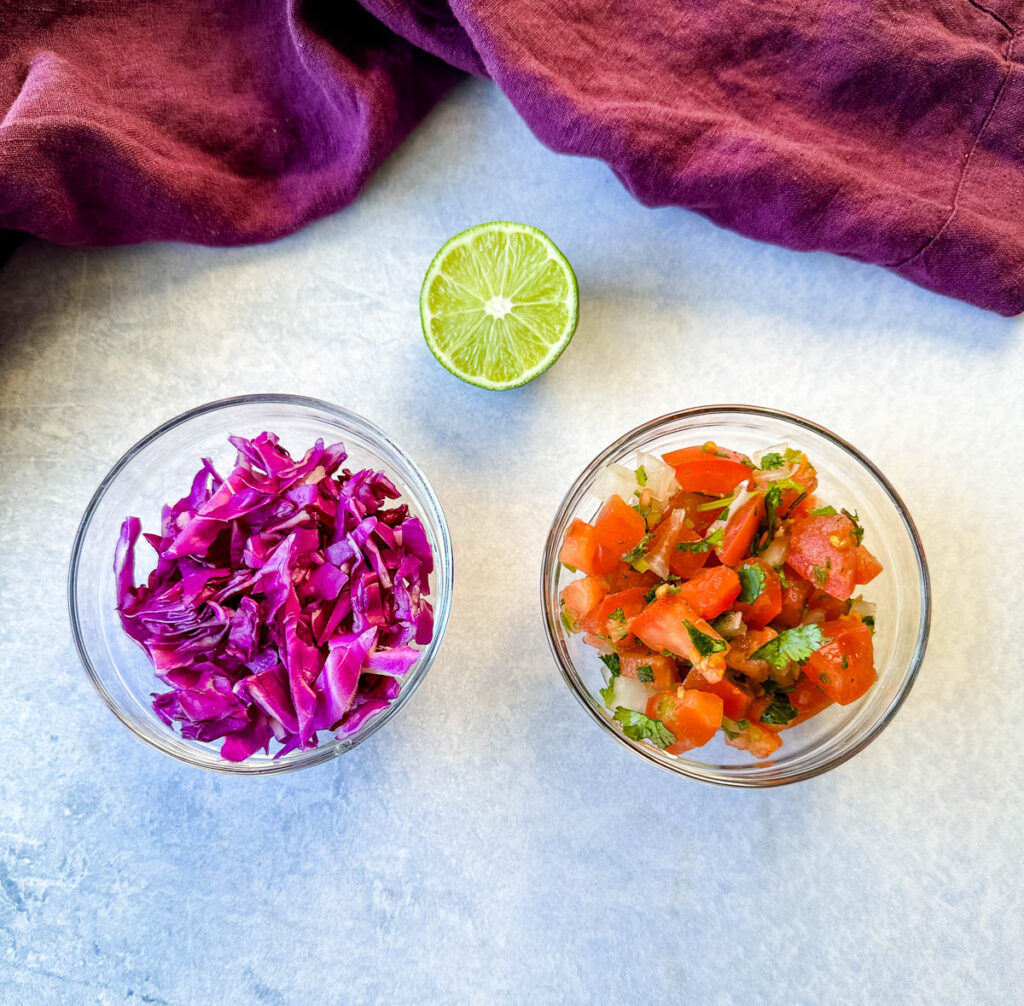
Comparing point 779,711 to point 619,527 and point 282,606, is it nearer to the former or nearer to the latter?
point 619,527

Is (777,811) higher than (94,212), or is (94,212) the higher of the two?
(94,212)

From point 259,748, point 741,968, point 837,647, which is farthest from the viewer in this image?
point 741,968

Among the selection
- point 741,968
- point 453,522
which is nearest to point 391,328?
point 453,522

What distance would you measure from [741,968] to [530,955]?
0.41 meters

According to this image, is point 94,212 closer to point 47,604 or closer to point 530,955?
point 47,604

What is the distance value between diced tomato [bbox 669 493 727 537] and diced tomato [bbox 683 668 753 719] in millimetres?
241

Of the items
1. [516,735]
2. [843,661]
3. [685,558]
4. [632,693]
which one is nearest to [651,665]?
[632,693]

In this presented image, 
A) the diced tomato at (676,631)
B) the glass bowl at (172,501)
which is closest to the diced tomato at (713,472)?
the diced tomato at (676,631)

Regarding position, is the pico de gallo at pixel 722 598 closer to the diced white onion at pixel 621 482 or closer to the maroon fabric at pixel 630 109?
the diced white onion at pixel 621 482

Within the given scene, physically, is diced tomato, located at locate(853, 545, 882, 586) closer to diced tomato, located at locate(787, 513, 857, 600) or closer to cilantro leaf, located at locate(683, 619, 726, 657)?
diced tomato, located at locate(787, 513, 857, 600)

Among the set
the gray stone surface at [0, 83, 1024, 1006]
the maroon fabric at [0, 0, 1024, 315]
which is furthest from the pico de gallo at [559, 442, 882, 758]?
the maroon fabric at [0, 0, 1024, 315]

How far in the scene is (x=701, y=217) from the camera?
5.96ft

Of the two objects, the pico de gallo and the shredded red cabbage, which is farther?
the shredded red cabbage

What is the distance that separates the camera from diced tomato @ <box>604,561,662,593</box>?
4.86 ft
